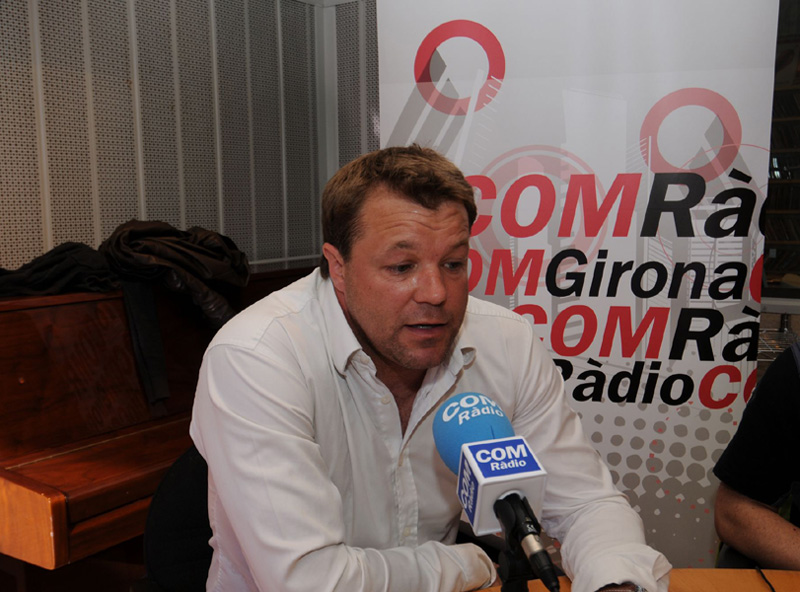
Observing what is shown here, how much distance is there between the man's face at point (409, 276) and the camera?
1.32 meters

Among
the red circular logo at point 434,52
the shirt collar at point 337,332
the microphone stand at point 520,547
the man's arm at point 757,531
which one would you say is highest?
the red circular logo at point 434,52

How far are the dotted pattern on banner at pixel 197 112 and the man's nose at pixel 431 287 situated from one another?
7.29 ft

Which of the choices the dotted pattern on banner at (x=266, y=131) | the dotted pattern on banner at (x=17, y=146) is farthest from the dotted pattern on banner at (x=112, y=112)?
the dotted pattern on banner at (x=266, y=131)

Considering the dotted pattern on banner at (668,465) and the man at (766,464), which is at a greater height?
the man at (766,464)

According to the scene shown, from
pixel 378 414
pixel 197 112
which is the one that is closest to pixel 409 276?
pixel 378 414

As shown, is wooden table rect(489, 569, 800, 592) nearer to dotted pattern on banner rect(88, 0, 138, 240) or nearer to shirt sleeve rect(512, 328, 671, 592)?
shirt sleeve rect(512, 328, 671, 592)

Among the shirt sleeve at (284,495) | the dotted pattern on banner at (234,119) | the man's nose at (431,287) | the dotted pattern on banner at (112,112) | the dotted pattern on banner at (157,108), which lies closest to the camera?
the shirt sleeve at (284,495)

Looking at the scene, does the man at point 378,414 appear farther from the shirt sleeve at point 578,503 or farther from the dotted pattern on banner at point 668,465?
the dotted pattern on banner at point 668,465

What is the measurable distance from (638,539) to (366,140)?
3.07m

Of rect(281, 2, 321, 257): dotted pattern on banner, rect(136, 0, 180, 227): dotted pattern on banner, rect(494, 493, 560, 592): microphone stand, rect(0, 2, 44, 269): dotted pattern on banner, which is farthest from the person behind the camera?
rect(281, 2, 321, 257): dotted pattern on banner

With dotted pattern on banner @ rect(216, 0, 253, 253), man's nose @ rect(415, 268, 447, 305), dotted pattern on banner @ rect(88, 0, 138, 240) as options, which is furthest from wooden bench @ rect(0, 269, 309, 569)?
man's nose @ rect(415, 268, 447, 305)

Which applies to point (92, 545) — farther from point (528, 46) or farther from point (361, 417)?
point (528, 46)

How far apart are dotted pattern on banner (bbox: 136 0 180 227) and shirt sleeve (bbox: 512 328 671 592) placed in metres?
2.13

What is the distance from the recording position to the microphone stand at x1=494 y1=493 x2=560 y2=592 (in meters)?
0.73
